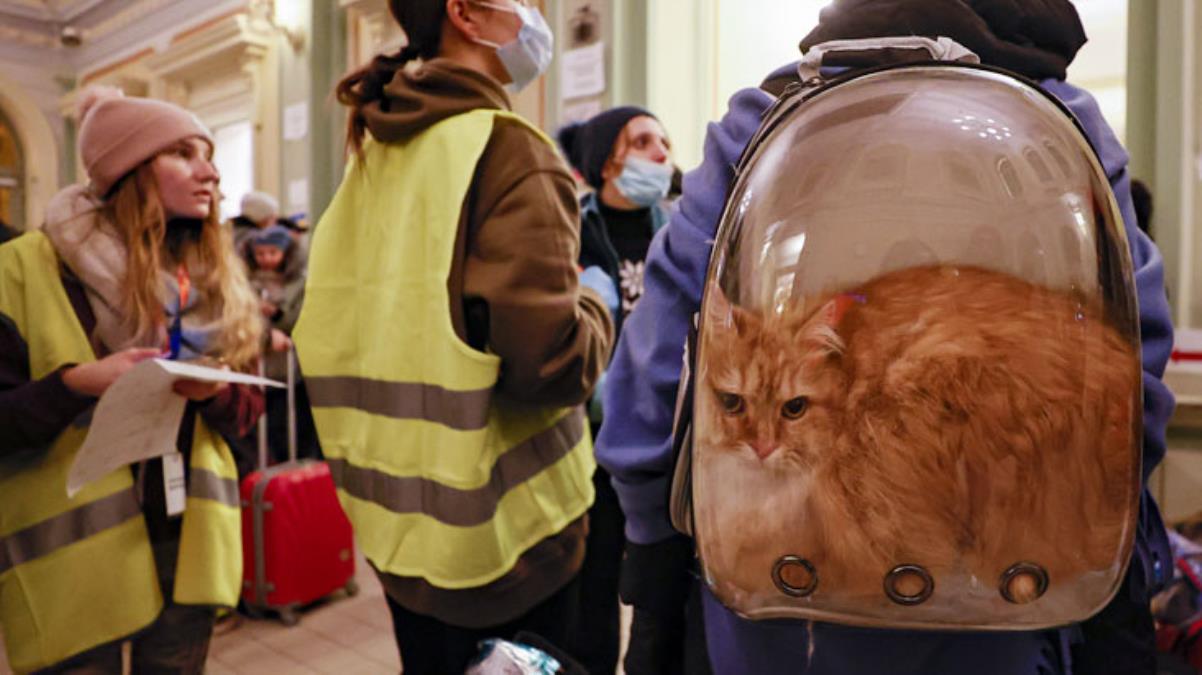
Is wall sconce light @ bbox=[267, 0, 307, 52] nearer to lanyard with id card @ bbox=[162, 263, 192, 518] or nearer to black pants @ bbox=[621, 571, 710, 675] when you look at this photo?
lanyard with id card @ bbox=[162, 263, 192, 518]

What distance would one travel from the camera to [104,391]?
1350 mm

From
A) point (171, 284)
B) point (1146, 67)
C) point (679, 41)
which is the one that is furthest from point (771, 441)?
point (679, 41)

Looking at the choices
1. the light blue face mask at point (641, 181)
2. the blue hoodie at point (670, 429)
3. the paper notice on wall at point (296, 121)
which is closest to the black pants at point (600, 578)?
the light blue face mask at point (641, 181)

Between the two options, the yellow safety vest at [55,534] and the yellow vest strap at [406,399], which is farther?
the yellow safety vest at [55,534]

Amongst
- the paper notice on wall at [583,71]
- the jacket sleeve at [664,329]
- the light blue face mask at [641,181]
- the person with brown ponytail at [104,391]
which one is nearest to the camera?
the jacket sleeve at [664,329]

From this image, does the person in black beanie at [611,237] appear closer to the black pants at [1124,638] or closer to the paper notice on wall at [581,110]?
the black pants at [1124,638]

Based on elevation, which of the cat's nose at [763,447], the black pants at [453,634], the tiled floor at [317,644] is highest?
the cat's nose at [763,447]

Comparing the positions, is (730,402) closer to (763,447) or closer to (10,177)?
(763,447)

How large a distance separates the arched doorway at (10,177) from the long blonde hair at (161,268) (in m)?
8.70

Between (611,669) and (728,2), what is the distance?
3.37 m

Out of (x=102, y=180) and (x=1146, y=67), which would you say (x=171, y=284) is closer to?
(x=102, y=180)

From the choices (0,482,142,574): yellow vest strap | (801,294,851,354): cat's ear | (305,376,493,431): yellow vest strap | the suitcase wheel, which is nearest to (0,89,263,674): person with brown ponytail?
(0,482,142,574): yellow vest strap

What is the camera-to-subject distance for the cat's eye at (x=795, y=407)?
0.55 meters

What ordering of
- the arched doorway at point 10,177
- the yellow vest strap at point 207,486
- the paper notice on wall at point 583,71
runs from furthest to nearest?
the arched doorway at point 10,177 → the paper notice on wall at point 583,71 → the yellow vest strap at point 207,486
